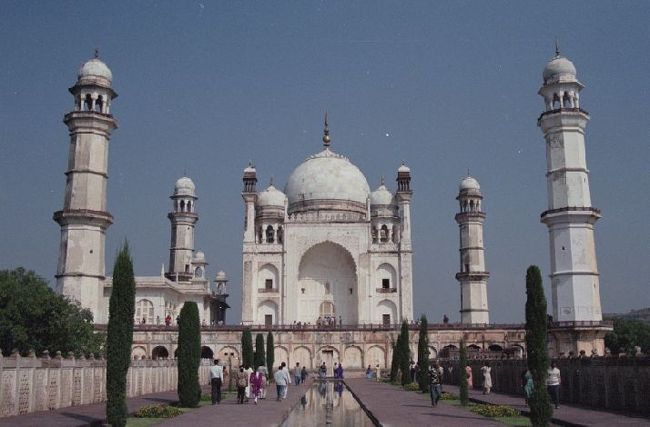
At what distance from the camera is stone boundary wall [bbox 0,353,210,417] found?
13.7 metres

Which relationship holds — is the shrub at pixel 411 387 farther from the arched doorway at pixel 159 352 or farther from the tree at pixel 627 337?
the tree at pixel 627 337

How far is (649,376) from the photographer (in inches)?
571

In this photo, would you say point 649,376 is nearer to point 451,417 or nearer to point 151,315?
point 451,417

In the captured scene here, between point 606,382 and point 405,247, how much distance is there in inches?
1021

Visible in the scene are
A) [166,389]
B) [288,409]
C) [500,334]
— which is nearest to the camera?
[288,409]

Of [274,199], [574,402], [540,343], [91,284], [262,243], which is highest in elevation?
[274,199]

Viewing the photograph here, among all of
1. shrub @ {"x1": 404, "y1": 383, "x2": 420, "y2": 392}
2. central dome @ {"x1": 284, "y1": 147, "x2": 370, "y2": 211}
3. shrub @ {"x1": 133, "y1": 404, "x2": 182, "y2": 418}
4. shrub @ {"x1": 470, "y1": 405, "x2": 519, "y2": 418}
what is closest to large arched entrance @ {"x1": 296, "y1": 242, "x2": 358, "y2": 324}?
central dome @ {"x1": 284, "y1": 147, "x2": 370, "y2": 211}

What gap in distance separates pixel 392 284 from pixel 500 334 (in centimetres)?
678

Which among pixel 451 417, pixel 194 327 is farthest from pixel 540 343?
pixel 194 327

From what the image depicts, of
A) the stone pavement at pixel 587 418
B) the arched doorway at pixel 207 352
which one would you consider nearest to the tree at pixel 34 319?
the arched doorway at pixel 207 352

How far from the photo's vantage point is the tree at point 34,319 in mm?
25203

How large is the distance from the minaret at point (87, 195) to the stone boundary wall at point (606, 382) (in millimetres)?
19992

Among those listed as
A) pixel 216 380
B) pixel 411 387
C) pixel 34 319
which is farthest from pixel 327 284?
pixel 216 380

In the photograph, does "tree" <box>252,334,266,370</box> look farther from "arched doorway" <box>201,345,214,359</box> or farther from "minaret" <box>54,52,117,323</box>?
"arched doorway" <box>201,345,214,359</box>
